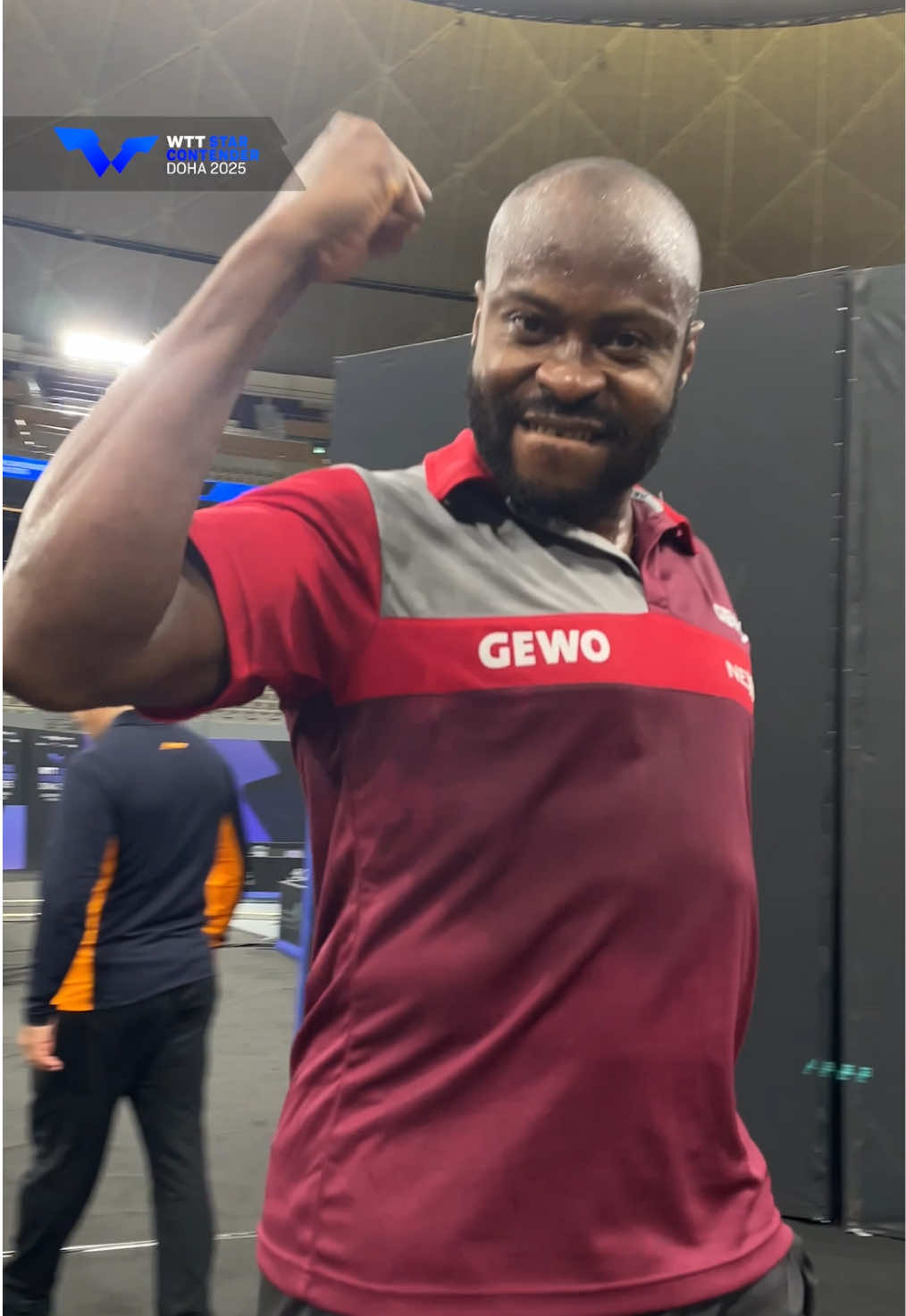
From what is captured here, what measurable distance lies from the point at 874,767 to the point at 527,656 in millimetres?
1498

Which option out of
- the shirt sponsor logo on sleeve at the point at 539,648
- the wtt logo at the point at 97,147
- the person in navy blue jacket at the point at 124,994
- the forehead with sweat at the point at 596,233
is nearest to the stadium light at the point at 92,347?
the wtt logo at the point at 97,147

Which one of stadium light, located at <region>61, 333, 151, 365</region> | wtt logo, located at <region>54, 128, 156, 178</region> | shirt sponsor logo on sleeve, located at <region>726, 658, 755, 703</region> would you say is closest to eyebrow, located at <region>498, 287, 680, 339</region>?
shirt sponsor logo on sleeve, located at <region>726, 658, 755, 703</region>

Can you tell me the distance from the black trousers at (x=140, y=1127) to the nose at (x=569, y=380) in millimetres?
1166

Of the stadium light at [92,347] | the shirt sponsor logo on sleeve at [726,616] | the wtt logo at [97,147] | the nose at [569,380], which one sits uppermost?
the stadium light at [92,347]

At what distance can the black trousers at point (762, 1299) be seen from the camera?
1.81 feet

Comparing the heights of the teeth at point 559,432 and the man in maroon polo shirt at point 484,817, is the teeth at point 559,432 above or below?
above

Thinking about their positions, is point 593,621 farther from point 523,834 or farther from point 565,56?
point 565,56

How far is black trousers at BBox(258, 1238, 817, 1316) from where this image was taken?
55cm

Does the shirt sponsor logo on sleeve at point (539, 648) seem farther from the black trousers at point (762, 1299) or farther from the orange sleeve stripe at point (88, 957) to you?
the orange sleeve stripe at point (88, 957)

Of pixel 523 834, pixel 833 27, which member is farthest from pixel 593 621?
pixel 833 27

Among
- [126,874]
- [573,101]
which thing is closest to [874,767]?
[126,874]

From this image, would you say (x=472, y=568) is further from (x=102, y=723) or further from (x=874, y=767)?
(x=874, y=767)

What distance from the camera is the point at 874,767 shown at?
1.88 meters

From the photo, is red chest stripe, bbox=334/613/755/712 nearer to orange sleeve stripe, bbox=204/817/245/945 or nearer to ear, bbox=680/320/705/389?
ear, bbox=680/320/705/389
